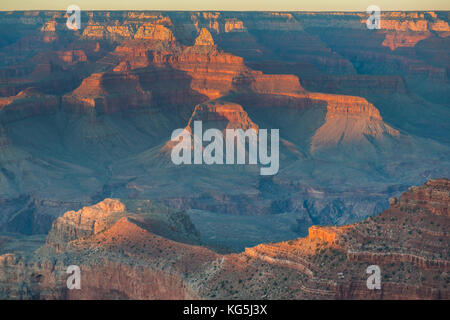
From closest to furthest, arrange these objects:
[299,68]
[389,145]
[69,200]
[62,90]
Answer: [69,200] < [389,145] < [62,90] < [299,68]

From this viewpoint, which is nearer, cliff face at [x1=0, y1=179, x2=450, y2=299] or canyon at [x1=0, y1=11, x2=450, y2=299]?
cliff face at [x1=0, y1=179, x2=450, y2=299]

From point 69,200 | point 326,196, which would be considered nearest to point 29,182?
point 69,200

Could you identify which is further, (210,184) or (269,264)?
(210,184)

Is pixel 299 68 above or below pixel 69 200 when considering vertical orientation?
above

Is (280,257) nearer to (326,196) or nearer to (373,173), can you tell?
(326,196)

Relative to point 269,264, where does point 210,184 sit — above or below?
below

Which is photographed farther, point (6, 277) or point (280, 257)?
point (6, 277)

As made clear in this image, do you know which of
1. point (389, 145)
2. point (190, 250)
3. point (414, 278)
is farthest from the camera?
point (389, 145)

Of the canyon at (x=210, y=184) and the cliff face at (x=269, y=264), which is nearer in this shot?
the cliff face at (x=269, y=264)
